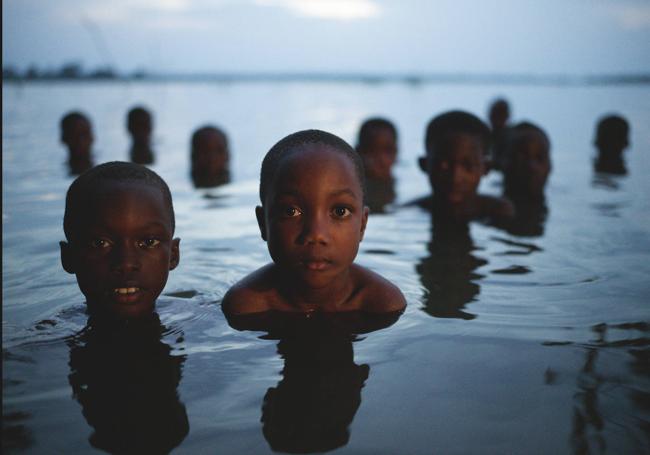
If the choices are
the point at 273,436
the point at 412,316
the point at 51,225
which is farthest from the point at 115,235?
the point at 51,225

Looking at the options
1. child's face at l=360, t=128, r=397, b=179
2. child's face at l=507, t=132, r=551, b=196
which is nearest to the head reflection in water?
child's face at l=507, t=132, r=551, b=196

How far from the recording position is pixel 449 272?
14.6ft

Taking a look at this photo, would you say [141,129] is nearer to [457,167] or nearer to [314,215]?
[457,167]

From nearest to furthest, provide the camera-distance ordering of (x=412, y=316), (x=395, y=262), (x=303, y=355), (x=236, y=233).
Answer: (x=303, y=355)
(x=412, y=316)
(x=395, y=262)
(x=236, y=233)

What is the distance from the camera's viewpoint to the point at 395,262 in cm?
478

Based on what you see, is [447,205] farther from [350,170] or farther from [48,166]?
[48,166]

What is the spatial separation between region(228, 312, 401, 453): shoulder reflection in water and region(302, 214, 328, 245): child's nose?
0.50 m

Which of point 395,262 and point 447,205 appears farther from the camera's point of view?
point 447,205

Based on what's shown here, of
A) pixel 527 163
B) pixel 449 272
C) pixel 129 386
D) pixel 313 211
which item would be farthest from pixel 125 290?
pixel 527 163

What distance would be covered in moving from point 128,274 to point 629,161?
10408 millimetres

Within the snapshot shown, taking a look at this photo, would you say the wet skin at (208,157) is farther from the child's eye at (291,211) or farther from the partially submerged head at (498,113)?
the child's eye at (291,211)

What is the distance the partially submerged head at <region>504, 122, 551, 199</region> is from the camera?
25.5 feet

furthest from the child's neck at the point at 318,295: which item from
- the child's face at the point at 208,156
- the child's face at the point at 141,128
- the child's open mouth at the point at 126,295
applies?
the child's face at the point at 141,128

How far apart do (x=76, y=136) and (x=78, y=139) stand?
0.24ft
